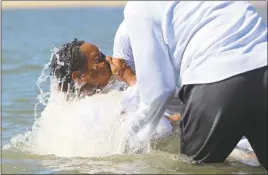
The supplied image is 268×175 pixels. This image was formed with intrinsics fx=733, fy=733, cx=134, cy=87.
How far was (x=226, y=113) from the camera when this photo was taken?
4.40 metres

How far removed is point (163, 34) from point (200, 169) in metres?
1.04

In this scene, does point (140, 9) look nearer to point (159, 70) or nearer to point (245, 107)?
point (159, 70)

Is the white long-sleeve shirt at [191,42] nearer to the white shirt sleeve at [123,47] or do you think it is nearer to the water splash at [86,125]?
the water splash at [86,125]

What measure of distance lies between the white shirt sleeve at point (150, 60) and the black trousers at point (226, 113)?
125 mm

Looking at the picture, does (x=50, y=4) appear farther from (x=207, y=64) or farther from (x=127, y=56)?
(x=207, y=64)

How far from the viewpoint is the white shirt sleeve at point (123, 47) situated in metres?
5.64

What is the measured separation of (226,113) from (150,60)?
0.56 metres

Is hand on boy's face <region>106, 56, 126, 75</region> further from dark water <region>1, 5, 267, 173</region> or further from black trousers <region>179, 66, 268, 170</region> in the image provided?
black trousers <region>179, 66, 268, 170</region>

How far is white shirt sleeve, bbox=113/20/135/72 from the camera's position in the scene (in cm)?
564

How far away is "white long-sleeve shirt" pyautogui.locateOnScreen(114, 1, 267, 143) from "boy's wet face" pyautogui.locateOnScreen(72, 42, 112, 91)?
1020 millimetres

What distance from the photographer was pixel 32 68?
41.3ft

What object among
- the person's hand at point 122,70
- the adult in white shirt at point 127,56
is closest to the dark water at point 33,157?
the adult in white shirt at point 127,56

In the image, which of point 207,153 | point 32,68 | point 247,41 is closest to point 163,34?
point 247,41

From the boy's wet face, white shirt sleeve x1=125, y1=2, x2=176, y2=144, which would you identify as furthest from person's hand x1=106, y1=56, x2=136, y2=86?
white shirt sleeve x1=125, y1=2, x2=176, y2=144
